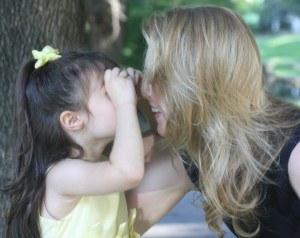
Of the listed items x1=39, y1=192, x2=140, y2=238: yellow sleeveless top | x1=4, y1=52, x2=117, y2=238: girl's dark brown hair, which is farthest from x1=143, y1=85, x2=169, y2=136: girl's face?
x1=39, y1=192, x2=140, y2=238: yellow sleeveless top

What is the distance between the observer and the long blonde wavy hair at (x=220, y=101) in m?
2.37

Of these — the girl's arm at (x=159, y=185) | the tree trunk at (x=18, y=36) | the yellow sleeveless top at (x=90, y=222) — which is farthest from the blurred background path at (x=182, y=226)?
the yellow sleeveless top at (x=90, y=222)

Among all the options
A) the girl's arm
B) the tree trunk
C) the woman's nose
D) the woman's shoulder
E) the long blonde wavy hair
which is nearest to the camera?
the woman's shoulder

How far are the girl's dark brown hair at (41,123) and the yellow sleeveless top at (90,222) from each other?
0.25 feet

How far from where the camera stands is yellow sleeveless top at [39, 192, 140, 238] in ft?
8.13

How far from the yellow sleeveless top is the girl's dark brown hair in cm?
8

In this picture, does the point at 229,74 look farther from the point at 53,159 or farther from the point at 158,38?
the point at 53,159

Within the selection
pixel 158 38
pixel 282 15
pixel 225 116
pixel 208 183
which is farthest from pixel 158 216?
pixel 282 15

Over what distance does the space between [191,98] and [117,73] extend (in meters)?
0.31

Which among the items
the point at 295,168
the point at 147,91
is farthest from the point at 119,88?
the point at 295,168

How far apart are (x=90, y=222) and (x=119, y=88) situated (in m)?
0.54

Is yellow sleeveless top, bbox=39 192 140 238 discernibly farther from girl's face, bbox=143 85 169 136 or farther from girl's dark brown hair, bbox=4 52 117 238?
girl's face, bbox=143 85 169 136

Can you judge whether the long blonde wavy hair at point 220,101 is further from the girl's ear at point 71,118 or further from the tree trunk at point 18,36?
the tree trunk at point 18,36

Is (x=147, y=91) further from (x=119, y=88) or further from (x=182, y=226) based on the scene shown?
(x=182, y=226)
